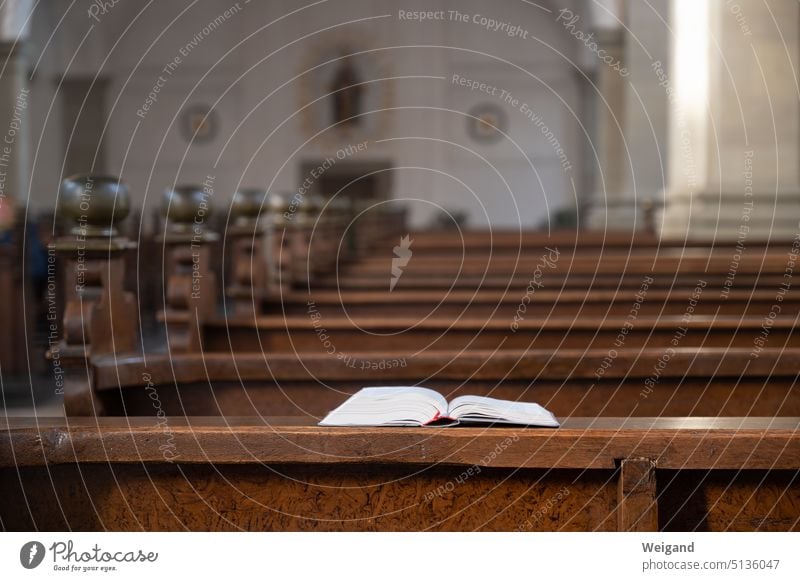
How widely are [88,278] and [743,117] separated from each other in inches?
228

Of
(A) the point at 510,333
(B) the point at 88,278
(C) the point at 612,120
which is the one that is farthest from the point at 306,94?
(B) the point at 88,278

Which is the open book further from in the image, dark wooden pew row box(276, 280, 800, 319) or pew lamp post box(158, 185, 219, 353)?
dark wooden pew row box(276, 280, 800, 319)

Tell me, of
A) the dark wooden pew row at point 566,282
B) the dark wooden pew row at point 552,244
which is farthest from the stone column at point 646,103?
the dark wooden pew row at point 566,282

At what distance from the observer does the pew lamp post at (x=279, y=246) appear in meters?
3.61

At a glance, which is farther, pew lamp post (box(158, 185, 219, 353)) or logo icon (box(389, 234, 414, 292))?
logo icon (box(389, 234, 414, 292))

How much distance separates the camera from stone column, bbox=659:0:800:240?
673 cm

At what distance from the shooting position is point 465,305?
11.2 ft

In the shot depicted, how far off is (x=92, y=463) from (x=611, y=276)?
2.93m

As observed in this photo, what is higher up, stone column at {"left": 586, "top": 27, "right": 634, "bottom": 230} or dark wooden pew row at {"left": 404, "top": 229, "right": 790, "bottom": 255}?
stone column at {"left": 586, "top": 27, "right": 634, "bottom": 230}

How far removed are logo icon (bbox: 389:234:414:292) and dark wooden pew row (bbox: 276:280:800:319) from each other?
0.57ft

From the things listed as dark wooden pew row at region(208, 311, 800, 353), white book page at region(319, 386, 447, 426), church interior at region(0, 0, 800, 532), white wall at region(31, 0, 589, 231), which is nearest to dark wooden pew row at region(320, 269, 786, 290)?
church interior at region(0, 0, 800, 532)

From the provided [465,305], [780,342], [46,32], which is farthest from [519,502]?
[46,32]

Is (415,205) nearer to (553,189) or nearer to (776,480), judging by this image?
(553,189)
